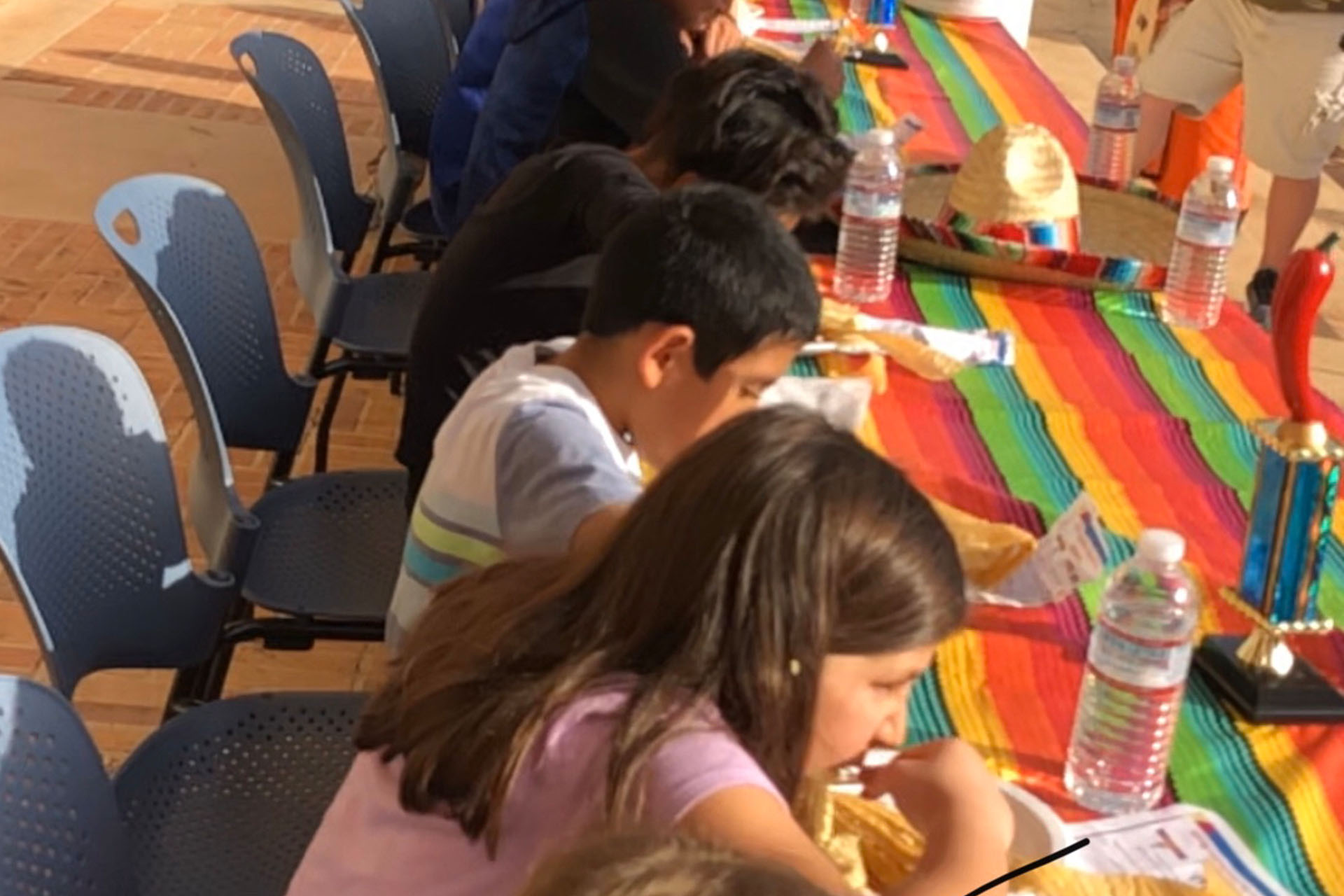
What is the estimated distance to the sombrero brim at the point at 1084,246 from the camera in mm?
2479

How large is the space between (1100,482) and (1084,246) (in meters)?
0.83

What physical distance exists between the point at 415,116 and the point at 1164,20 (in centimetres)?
222

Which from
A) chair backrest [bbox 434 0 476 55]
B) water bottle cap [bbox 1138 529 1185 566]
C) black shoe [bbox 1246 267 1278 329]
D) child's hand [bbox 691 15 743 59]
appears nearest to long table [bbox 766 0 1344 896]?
water bottle cap [bbox 1138 529 1185 566]

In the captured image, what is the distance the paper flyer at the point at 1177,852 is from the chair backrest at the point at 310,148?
1.60 metres

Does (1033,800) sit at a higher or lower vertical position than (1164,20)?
higher

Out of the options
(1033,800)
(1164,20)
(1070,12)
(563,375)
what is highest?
(563,375)

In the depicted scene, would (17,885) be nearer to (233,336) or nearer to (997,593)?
(997,593)

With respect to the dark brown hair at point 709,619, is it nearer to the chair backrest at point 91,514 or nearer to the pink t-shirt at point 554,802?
the pink t-shirt at point 554,802

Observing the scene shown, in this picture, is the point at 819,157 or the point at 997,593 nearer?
the point at 997,593

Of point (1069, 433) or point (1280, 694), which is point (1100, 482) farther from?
point (1280, 694)

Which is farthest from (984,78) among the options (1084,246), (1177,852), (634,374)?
(1177,852)

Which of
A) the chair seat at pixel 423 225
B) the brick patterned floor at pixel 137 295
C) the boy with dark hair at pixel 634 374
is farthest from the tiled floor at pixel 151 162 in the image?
the boy with dark hair at pixel 634 374

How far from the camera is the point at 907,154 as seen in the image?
3.04 m

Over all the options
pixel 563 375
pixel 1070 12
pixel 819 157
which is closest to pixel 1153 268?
pixel 819 157
